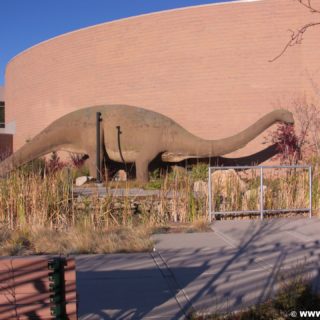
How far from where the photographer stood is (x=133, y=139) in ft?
57.4

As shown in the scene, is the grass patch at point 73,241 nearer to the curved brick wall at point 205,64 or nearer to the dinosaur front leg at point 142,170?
the dinosaur front leg at point 142,170

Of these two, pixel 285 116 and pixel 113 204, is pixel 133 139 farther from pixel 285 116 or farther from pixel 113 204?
pixel 113 204

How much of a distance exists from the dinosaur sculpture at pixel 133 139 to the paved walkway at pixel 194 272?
8289 mm

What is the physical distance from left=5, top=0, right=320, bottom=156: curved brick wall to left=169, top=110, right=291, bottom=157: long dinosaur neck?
149 inches

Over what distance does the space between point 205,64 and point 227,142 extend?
5.34m

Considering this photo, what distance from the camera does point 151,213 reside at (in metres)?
10.1

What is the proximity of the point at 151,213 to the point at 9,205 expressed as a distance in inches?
102

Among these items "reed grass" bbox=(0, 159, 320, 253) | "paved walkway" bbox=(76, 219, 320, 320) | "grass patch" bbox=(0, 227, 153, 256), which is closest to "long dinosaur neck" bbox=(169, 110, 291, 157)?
"reed grass" bbox=(0, 159, 320, 253)

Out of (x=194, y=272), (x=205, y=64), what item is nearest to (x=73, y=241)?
(x=194, y=272)

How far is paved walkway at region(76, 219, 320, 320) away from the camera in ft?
16.0

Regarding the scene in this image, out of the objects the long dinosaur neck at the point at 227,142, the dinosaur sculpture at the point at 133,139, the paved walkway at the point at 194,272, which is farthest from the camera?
the dinosaur sculpture at the point at 133,139

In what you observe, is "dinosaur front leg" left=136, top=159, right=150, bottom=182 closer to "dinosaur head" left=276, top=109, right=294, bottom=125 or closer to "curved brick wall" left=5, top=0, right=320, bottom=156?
"dinosaur head" left=276, top=109, right=294, bottom=125

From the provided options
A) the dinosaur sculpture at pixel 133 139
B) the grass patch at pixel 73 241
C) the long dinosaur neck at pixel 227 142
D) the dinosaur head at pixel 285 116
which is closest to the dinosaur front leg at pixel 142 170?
the dinosaur sculpture at pixel 133 139

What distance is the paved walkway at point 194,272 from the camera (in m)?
4.88
